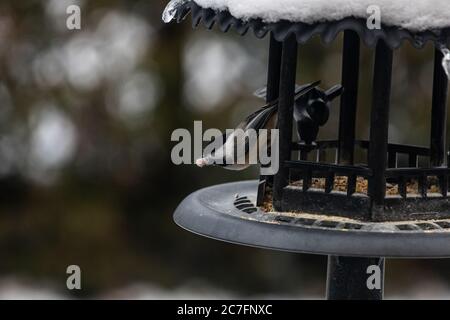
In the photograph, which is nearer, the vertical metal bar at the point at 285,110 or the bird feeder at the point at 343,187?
the bird feeder at the point at 343,187

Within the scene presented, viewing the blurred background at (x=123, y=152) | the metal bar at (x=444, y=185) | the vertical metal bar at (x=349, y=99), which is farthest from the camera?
the blurred background at (x=123, y=152)

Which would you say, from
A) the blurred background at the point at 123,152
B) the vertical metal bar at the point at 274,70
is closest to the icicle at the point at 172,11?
the vertical metal bar at the point at 274,70

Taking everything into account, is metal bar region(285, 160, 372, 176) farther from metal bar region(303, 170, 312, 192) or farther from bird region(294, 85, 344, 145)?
bird region(294, 85, 344, 145)

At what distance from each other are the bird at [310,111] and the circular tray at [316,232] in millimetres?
205

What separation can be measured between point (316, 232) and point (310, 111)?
37 cm

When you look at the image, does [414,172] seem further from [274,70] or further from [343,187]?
[274,70]

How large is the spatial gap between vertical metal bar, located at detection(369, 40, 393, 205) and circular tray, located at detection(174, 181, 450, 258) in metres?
0.07

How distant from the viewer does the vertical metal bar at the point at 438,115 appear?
5.42 ft

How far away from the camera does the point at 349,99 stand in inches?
66.4

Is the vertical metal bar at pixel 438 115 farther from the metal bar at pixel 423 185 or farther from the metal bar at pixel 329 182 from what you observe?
the metal bar at pixel 329 182

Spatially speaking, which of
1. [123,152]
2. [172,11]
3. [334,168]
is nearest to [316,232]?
[334,168]

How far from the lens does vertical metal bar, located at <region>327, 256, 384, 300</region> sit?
1.63m

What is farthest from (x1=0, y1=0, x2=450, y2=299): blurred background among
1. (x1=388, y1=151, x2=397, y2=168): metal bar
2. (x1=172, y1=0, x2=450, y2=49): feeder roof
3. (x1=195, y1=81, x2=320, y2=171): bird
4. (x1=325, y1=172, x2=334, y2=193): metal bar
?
(x1=172, y1=0, x2=450, y2=49): feeder roof
